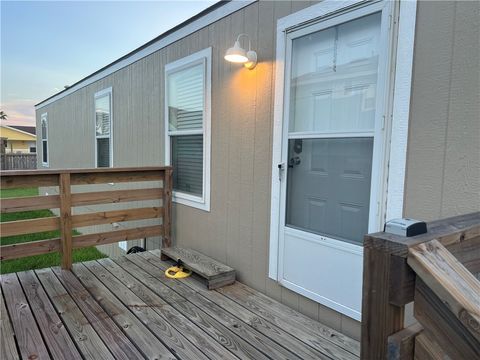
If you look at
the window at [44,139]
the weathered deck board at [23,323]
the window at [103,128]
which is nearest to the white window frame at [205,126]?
the weathered deck board at [23,323]

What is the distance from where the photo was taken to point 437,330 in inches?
30.3

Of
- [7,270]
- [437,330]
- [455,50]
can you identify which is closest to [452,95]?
[455,50]

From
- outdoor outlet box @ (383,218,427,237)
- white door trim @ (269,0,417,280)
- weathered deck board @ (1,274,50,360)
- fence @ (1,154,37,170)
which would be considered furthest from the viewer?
fence @ (1,154,37,170)

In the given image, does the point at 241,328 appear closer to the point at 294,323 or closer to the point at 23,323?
the point at 294,323

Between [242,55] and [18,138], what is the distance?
32.7 metres

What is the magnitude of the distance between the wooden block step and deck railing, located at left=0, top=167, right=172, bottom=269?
577 millimetres

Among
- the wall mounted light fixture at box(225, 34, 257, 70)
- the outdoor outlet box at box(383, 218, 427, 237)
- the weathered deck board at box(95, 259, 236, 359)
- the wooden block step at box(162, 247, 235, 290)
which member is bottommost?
the weathered deck board at box(95, 259, 236, 359)

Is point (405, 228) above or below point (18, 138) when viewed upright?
below

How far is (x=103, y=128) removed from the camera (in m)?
6.25

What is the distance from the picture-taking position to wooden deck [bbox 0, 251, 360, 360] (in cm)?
189

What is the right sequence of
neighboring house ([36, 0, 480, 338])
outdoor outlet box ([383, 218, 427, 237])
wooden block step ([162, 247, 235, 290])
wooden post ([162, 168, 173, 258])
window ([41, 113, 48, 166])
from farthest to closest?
window ([41, 113, 48, 166]) → wooden post ([162, 168, 173, 258]) → wooden block step ([162, 247, 235, 290]) → neighboring house ([36, 0, 480, 338]) → outdoor outlet box ([383, 218, 427, 237])

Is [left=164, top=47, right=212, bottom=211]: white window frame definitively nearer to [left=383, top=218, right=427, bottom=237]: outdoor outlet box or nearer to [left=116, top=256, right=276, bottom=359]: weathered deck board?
[left=116, top=256, right=276, bottom=359]: weathered deck board

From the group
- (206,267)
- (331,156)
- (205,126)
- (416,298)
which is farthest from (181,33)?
(416,298)

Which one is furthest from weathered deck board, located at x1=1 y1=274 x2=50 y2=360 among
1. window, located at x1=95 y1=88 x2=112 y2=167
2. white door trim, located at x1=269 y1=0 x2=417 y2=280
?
window, located at x1=95 y1=88 x2=112 y2=167
